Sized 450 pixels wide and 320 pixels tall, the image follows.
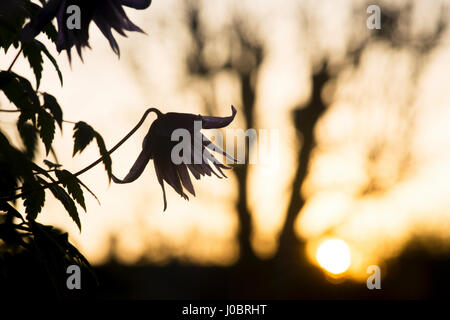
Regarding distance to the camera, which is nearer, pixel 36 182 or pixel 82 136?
pixel 36 182

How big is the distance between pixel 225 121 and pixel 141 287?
1288 cm

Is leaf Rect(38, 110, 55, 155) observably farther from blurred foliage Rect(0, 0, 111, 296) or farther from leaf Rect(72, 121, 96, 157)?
leaf Rect(72, 121, 96, 157)

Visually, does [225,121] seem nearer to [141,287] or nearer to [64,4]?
[64,4]

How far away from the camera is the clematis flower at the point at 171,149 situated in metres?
1.14

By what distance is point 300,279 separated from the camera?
31.7 feet

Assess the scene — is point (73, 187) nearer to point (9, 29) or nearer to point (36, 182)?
point (36, 182)

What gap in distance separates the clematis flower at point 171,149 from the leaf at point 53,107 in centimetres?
18

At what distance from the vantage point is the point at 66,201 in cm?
104

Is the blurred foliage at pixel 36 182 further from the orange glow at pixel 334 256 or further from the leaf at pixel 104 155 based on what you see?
the orange glow at pixel 334 256

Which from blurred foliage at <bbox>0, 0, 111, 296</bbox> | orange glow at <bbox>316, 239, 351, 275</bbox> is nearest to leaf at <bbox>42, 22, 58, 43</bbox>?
blurred foliage at <bbox>0, 0, 111, 296</bbox>

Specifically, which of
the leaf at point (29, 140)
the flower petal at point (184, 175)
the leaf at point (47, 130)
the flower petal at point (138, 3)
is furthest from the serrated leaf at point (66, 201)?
the leaf at point (29, 140)

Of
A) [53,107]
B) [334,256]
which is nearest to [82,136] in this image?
[53,107]

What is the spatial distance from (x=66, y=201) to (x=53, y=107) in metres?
0.24
